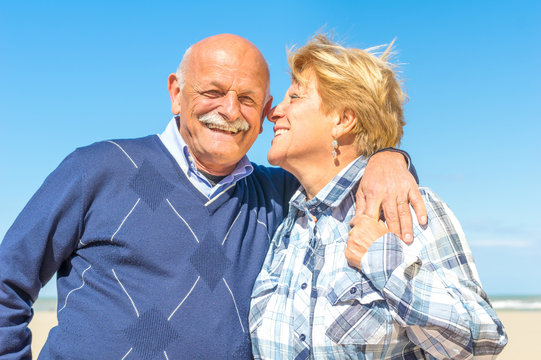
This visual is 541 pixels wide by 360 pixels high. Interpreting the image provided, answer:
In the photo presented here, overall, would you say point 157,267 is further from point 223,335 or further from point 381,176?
point 381,176

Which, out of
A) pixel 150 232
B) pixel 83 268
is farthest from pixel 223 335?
pixel 83 268

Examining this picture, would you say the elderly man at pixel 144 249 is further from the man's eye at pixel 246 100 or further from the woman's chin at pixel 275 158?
the woman's chin at pixel 275 158

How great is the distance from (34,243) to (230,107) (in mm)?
1309

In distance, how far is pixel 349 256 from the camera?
2301 mm

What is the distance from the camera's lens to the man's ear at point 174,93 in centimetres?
332

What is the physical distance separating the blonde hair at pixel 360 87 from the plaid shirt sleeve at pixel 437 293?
2.73 ft

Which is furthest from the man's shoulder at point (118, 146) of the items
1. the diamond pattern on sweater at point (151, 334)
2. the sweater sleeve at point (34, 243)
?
the diamond pattern on sweater at point (151, 334)

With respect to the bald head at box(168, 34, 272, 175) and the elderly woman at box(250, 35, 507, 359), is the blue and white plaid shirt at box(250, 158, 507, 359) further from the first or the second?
the bald head at box(168, 34, 272, 175)

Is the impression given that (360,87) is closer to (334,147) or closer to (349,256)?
(334,147)

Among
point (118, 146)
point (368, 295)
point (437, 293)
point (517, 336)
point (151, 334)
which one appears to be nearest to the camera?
point (437, 293)

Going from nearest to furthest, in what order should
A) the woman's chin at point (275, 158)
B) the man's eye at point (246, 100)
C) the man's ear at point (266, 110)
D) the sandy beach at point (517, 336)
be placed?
the woman's chin at point (275, 158), the man's eye at point (246, 100), the man's ear at point (266, 110), the sandy beach at point (517, 336)

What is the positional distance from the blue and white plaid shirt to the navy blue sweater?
19 cm

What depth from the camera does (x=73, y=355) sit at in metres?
2.47

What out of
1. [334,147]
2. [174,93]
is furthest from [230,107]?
[334,147]
